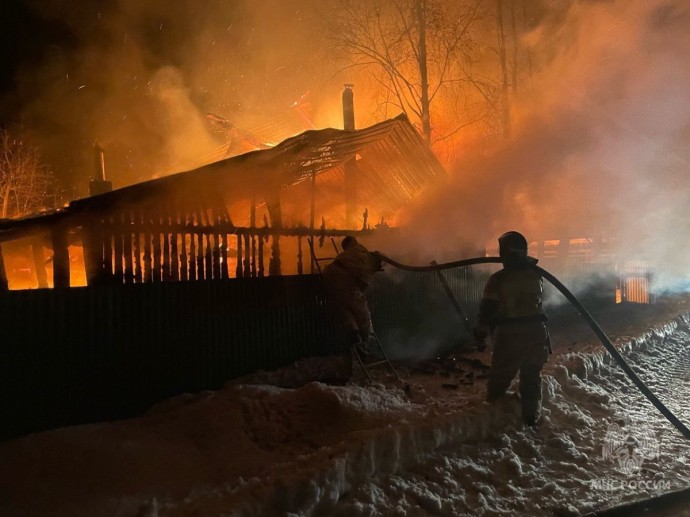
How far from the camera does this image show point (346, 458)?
385 centimetres

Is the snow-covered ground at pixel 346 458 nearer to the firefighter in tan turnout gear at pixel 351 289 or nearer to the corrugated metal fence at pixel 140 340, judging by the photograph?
the corrugated metal fence at pixel 140 340

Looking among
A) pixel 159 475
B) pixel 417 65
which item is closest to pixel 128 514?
pixel 159 475

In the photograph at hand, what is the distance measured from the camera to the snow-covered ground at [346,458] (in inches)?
141

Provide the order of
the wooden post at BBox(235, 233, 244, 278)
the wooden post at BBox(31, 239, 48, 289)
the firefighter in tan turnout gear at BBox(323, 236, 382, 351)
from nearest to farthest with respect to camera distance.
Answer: the firefighter in tan turnout gear at BBox(323, 236, 382, 351)
the wooden post at BBox(235, 233, 244, 278)
the wooden post at BBox(31, 239, 48, 289)

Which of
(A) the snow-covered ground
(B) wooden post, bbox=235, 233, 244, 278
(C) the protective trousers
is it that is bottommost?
(A) the snow-covered ground

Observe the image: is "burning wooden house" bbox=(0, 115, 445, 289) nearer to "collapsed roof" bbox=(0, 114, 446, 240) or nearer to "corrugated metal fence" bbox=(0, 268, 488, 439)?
"collapsed roof" bbox=(0, 114, 446, 240)

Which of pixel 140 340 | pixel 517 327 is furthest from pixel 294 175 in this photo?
pixel 517 327

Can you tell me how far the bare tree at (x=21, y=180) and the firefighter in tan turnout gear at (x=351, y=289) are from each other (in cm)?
2432

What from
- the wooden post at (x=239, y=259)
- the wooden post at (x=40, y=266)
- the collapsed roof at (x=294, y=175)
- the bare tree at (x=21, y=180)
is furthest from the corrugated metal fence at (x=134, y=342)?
the bare tree at (x=21, y=180)

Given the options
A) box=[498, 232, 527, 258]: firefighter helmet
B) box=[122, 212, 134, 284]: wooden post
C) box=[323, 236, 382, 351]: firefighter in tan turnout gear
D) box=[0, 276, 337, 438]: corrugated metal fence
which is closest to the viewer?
box=[0, 276, 337, 438]: corrugated metal fence

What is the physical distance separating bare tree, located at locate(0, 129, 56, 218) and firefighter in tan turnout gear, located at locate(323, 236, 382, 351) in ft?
79.8

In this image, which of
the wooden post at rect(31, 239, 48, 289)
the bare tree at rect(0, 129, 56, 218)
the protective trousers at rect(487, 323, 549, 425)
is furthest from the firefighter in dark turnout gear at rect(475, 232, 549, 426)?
the bare tree at rect(0, 129, 56, 218)

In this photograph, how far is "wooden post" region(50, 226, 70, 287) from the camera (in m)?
5.55

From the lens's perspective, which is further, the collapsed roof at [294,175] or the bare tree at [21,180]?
the bare tree at [21,180]
